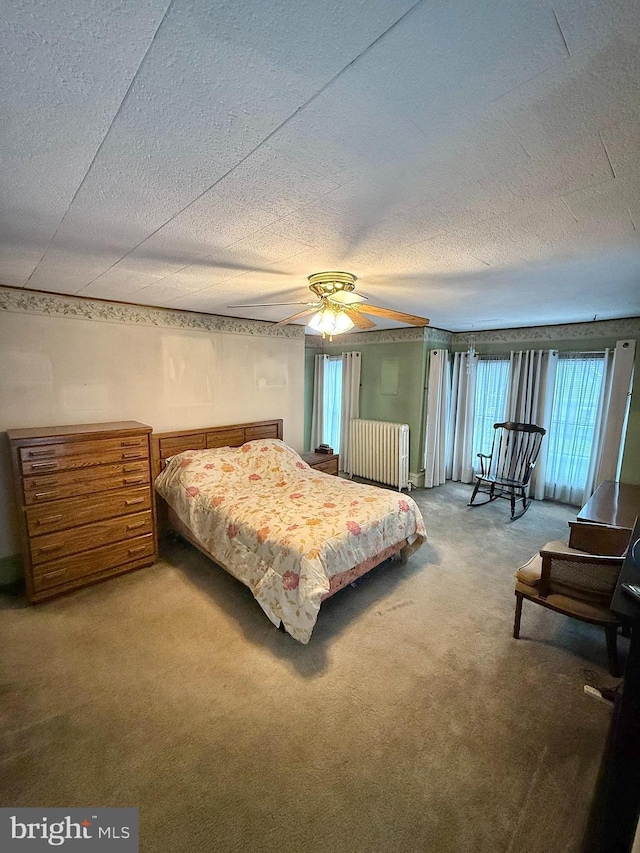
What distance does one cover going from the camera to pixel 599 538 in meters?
2.35

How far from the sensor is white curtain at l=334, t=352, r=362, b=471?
557 centimetres

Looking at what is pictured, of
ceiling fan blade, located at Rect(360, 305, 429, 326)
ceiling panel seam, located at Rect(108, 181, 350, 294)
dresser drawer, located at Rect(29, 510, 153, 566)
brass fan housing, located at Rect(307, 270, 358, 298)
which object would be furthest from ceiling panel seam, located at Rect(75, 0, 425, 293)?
dresser drawer, located at Rect(29, 510, 153, 566)

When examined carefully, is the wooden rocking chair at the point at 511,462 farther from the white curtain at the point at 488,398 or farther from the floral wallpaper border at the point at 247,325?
the floral wallpaper border at the point at 247,325

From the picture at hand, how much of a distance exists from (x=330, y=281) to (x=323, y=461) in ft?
8.47

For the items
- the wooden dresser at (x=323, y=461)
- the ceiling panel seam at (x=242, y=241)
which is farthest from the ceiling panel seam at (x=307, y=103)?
the wooden dresser at (x=323, y=461)

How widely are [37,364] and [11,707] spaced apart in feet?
7.37

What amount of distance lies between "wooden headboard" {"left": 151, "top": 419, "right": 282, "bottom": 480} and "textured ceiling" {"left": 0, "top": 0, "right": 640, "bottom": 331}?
190 cm

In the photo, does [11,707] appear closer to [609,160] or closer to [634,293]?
[609,160]

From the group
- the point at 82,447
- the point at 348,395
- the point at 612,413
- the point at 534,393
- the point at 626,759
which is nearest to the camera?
the point at 626,759

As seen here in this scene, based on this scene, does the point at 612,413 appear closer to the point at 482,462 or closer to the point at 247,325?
the point at 482,462

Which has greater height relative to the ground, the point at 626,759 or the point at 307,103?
the point at 307,103

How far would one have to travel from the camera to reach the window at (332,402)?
5.93 m

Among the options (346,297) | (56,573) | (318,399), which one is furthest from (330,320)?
(318,399)

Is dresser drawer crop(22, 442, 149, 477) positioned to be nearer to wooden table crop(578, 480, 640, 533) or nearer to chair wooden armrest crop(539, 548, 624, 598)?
chair wooden armrest crop(539, 548, 624, 598)
